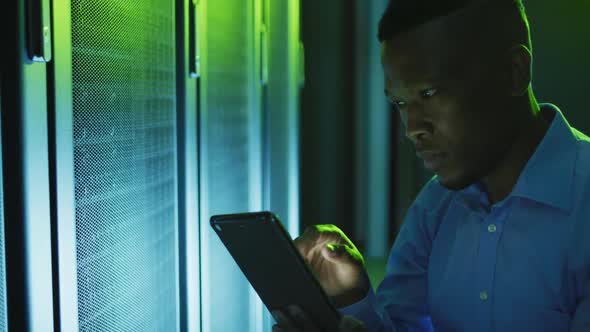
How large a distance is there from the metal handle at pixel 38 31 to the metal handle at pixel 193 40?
0.72m

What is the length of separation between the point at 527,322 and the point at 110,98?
0.91 m

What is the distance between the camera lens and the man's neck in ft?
4.03

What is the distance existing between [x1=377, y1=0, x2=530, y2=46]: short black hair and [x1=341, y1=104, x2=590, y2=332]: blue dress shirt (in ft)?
0.94

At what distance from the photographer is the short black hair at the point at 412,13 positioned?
3.81ft

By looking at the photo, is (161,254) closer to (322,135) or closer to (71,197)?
(71,197)

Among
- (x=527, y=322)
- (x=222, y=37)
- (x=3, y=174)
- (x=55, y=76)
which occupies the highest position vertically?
(x=222, y=37)

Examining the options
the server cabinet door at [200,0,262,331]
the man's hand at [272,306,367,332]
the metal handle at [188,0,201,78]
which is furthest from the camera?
the server cabinet door at [200,0,262,331]

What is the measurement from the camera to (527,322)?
3.88 ft

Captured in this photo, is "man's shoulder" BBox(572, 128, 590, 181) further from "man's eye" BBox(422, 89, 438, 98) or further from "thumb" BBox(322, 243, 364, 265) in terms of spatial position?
"thumb" BBox(322, 243, 364, 265)

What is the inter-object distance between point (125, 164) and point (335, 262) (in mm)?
466

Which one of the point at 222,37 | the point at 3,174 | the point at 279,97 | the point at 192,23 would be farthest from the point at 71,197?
the point at 279,97

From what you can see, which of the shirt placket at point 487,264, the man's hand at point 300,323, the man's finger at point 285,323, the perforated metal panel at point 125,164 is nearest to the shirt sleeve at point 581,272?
the shirt placket at point 487,264

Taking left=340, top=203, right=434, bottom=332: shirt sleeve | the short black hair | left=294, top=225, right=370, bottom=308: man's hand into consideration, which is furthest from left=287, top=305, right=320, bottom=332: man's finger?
the short black hair

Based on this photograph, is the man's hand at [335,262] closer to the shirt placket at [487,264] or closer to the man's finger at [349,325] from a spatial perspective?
the man's finger at [349,325]
